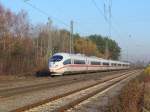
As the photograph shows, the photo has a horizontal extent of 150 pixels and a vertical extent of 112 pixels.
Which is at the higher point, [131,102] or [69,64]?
[69,64]

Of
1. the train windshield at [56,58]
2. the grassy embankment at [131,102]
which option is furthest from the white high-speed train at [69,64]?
the grassy embankment at [131,102]

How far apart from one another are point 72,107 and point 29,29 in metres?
73.9

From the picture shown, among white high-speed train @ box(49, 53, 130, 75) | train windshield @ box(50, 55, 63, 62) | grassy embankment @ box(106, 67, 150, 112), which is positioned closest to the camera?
grassy embankment @ box(106, 67, 150, 112)

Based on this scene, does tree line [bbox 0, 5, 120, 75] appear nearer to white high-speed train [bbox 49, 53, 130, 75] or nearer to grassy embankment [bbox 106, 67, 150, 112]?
white high-speed train [bbox 49, 53, 130, 75]

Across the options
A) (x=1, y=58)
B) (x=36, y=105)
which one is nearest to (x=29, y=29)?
(x=1, y=58)

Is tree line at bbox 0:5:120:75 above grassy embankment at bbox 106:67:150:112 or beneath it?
above

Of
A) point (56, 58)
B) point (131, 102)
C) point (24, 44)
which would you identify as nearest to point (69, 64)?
point (56, 58)

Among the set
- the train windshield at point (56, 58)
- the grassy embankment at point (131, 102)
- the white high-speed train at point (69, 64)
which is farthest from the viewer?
the train windshield at point (56, 58)

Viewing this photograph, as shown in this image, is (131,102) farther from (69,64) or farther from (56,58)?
(69,64)

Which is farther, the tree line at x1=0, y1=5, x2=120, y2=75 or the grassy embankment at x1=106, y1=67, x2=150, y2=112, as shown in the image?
the tree line at x1=0, y1=5, x2=120, y2=75

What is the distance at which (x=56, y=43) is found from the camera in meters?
115

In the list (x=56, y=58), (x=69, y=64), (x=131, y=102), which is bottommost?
(x=131, y=102)

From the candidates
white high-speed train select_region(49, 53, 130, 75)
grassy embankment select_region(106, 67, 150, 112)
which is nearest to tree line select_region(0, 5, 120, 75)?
white high-speed train select_region(49, 53, 130, 75)

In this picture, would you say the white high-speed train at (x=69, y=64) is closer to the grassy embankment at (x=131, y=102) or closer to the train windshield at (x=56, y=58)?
the train windshield at (x=56, y=58)
